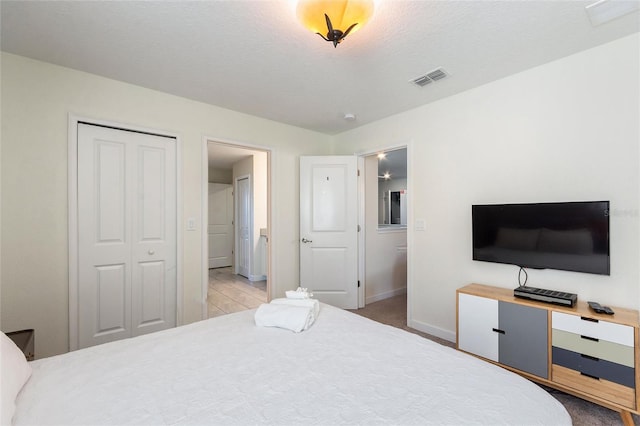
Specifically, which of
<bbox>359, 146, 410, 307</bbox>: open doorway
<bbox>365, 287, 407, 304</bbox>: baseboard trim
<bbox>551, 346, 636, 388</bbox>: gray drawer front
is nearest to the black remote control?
<bbox>551, 346, 636, 388</bbox>: gray drawer front

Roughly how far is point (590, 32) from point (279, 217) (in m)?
3.16

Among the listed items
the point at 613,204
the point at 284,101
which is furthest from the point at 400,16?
the point at 613,204

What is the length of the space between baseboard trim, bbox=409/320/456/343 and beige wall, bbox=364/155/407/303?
933 millimetres

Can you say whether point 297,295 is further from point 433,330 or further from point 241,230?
point 241,230

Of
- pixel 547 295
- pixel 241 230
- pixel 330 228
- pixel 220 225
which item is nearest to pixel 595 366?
Answer: pixel 547 295

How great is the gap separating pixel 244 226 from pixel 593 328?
16.8 feet

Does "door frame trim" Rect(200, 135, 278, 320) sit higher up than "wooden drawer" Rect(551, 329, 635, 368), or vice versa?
"door frame trim" Rect(200, 135, 278, 320)

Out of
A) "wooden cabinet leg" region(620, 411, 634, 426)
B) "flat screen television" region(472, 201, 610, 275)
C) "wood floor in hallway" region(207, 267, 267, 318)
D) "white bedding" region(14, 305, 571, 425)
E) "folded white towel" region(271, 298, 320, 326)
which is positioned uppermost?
"flat screen television" region(472, 201, 610, 275)

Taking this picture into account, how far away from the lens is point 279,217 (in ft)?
12.1

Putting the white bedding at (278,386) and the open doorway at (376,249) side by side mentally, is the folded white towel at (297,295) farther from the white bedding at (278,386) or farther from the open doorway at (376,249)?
the open doorway at (376,249)

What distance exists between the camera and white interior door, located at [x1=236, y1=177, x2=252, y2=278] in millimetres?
5559

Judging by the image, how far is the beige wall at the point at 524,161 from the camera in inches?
76.7

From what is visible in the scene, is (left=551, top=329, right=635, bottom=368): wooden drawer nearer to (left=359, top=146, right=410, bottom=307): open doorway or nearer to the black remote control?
Answer: the black remote control

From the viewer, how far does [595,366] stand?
176 cm
